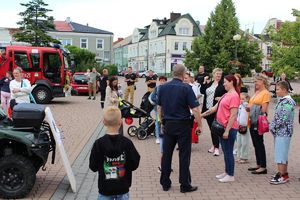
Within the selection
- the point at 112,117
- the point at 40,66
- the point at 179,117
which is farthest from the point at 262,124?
the point at 40,66

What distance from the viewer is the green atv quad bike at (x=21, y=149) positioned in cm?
573

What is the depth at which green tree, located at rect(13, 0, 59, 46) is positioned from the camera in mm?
45188

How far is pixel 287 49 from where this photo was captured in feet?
76.9

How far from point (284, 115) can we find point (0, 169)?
4213mm

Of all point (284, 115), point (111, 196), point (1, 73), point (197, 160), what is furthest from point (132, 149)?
point (1, 73)

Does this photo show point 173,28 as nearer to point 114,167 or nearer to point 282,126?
point 282,126

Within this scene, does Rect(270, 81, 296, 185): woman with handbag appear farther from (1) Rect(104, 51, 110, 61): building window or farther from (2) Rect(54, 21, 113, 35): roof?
(1) Rect(104, 51, 110, 61): building window

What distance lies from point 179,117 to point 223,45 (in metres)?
39.0

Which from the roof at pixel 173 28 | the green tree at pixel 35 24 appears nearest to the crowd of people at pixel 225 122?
the green tree at pixel 35 24

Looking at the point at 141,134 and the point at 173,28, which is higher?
the point at 173,28

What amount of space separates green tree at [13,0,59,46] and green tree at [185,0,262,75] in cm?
1551

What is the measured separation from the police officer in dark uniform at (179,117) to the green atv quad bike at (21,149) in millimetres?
1681

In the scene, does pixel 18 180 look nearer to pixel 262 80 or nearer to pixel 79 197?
pixel 79 197

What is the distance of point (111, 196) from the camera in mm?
4141
